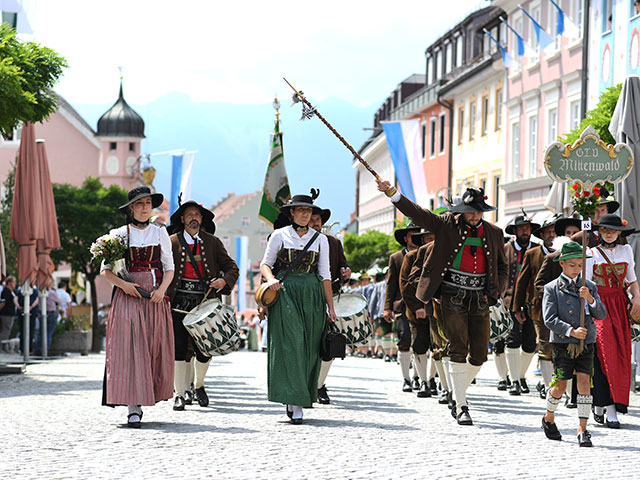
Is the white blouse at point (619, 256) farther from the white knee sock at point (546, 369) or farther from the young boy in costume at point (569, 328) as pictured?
the white knee sock at point (546, 369)

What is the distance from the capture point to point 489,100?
159ft

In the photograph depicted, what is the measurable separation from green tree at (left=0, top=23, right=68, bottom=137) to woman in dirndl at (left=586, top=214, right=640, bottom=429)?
8.03 meters

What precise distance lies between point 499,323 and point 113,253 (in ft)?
17.0

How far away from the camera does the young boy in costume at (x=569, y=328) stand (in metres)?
9.52

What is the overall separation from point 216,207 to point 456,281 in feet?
515

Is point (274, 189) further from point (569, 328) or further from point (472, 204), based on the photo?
point (569, 328)

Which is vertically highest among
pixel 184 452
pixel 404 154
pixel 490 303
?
pixel 404 154

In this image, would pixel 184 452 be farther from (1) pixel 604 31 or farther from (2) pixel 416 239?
(1) pixel 604 31

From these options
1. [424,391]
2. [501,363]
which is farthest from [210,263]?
[501,363]

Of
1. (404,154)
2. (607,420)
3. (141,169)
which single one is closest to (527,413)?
(607,420)

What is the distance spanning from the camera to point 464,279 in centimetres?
1116

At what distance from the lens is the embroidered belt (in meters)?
11.2

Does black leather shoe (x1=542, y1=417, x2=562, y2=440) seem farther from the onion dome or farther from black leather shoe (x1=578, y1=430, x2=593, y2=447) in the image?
the onion dome

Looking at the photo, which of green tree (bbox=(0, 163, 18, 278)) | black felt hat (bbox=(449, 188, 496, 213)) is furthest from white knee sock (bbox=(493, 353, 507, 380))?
green tree (bbox=(0, 163, 18, 278))
